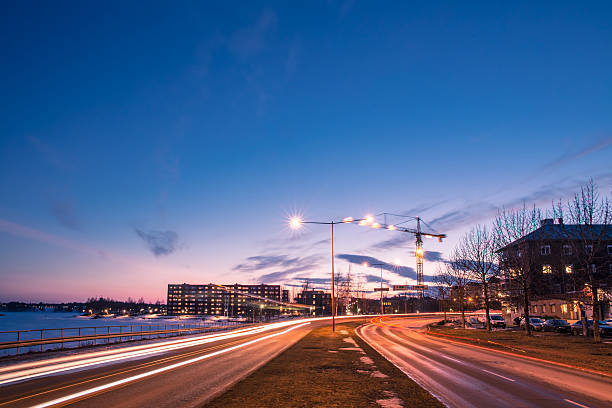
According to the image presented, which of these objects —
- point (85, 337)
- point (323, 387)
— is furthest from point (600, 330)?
point (85, 337)

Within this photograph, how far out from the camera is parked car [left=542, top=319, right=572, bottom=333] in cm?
3900

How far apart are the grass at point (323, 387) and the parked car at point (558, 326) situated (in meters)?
30.9

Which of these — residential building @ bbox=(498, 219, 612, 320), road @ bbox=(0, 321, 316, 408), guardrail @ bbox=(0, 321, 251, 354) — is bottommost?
guardrail @ bbox=(0, 321, 251, 354)

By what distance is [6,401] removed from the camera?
1008 centimetres

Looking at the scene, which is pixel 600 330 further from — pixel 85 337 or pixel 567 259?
pixel 85 337

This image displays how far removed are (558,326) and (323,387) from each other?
37.4 metres

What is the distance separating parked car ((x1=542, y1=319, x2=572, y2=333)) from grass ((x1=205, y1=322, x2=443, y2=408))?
3087cm

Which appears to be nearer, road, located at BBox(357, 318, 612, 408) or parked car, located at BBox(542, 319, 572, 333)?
road, located at BBox(357, 318, 612, 408)

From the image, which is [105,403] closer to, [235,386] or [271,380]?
[235,386]

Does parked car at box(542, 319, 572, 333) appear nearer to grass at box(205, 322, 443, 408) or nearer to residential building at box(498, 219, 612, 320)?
residential building at box(498, 219, 612, 320)

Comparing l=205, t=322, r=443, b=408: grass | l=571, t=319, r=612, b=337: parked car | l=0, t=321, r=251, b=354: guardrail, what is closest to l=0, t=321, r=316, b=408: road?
l=205, t=322, r=443, b=408: grass

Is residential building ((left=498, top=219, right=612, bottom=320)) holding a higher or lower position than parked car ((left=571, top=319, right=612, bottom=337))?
higher

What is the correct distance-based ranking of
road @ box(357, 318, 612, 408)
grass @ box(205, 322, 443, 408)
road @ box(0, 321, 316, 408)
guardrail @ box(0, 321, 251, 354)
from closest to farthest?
grass @ box(205, 322, 443, 408) < road @ box(357, 318, 612, 408) < road @ box(0, 321, 316, 408) < guardrail @ box(0, 321, 251, 354)

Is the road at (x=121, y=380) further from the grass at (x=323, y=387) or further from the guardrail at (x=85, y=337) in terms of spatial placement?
the guardrail at (x=85, y=337)
